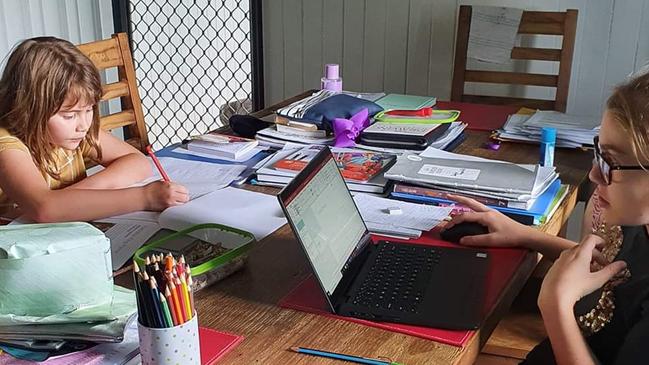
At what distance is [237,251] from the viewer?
4.29ft

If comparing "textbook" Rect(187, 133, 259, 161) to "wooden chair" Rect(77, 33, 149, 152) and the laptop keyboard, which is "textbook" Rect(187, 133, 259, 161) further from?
the laptop keyboard

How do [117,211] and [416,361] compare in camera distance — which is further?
[117,211]

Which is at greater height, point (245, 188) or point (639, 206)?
point (639, 206)

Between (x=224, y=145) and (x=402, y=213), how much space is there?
643 mm

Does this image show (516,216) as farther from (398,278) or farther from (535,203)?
(398,278)

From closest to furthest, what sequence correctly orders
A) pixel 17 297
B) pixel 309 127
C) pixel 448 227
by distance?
pixel 17 297, pixel 448 227, pixel 309 127

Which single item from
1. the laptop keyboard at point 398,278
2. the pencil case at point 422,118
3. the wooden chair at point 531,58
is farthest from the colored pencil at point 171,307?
the wooden chair at point 531,58

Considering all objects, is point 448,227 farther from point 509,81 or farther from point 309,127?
point 509,81

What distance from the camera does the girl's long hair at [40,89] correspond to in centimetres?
173

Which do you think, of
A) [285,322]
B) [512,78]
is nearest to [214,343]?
[285,322]

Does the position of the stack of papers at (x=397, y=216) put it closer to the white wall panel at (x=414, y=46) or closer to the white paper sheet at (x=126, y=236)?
the white paper sheet at (x=126, y=236)

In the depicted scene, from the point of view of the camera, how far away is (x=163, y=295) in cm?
92

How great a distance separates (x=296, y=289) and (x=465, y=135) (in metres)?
1.11

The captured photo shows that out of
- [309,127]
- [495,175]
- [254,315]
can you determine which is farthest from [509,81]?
[254,315]
